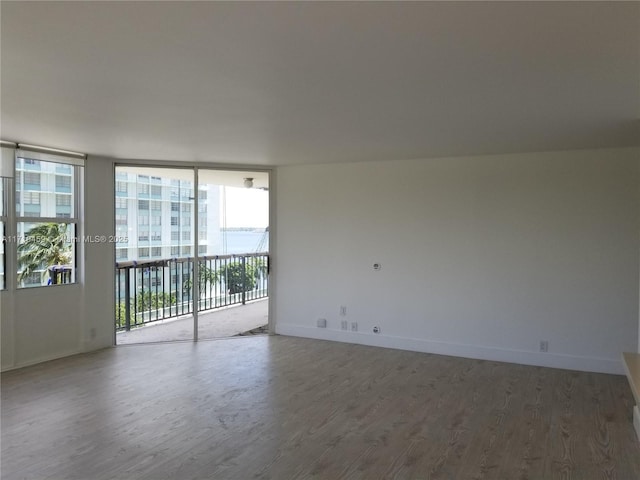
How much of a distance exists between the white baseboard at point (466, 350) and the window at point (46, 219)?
280 cm

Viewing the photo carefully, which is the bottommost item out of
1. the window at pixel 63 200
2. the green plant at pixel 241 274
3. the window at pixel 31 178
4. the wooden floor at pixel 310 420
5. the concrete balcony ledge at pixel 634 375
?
the wooden floor at pixel 310 420

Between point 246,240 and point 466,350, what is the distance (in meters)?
3.29

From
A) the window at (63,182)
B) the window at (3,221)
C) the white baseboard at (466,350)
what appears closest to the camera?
the window at (3,221)

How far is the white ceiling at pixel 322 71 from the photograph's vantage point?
5.85ft

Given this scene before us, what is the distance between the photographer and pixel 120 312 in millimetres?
5836

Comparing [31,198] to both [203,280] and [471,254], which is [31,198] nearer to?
[203,280]

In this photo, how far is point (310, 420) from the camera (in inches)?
137

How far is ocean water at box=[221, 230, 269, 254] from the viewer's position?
6.43 meters

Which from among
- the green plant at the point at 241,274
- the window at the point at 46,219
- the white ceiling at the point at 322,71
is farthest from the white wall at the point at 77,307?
the green plant at the point at 241,274

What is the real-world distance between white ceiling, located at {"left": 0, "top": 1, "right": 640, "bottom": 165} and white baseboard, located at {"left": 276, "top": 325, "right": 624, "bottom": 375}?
2222 millimetres

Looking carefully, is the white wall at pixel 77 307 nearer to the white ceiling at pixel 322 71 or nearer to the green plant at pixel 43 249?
the green plant at pixel 43 249

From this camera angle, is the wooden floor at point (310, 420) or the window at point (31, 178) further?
the window at point (31, 178)

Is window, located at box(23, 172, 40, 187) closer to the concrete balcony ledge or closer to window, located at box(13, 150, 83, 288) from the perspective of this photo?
window, located at box(13, 150, 83, 288)

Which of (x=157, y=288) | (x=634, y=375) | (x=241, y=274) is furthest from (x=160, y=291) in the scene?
(x=634, y=375)
